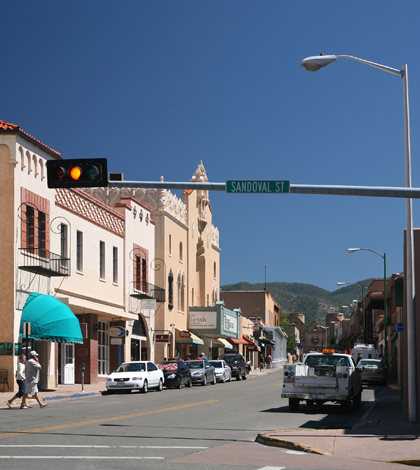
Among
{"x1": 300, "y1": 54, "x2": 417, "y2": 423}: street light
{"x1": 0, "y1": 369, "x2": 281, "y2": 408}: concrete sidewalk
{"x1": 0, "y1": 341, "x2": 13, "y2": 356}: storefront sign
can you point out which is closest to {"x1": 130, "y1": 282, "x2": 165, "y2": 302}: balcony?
{"x1": 0, "y1": 369, "x2": 281, "y2": 408}: concrete sidewalk

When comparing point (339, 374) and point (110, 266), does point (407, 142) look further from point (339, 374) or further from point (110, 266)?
→ point (110, 266)

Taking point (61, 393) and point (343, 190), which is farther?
point (61, 393)

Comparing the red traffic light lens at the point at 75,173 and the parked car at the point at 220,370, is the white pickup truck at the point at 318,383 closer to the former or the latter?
the red traffic light lens at the point at 75,173

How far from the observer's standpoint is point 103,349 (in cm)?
4081

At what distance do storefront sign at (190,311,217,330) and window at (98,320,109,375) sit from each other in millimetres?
17385

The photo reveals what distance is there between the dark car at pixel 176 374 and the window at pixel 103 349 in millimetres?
4386

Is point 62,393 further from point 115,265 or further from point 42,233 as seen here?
point 115,265

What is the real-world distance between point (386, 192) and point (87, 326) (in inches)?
991

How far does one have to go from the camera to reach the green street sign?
15.4 metres

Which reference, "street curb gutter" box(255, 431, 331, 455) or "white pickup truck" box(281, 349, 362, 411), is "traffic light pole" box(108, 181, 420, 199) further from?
"white pickup truck" box(281, 349, 362, 411)

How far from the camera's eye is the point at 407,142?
1798cm

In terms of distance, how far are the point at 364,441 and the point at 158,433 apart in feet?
14.4

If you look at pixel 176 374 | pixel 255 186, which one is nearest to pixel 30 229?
pixel 176 374

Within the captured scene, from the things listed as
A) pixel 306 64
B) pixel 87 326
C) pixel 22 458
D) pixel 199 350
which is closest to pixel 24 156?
pixel 87 326
